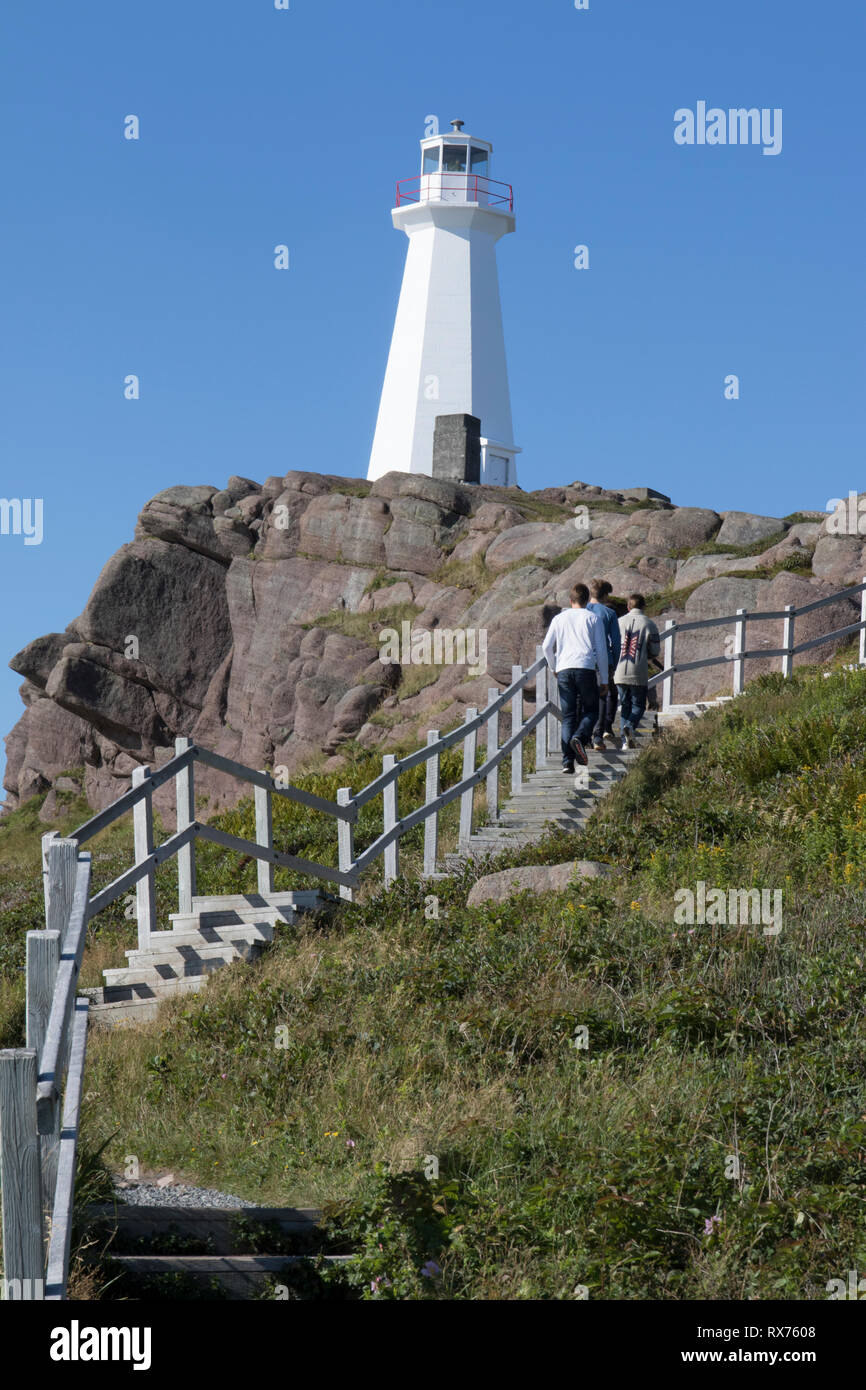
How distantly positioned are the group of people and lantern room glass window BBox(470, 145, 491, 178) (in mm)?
28751

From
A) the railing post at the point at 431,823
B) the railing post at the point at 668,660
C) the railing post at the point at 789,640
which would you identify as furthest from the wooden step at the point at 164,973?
the railing post at the point at 789,640

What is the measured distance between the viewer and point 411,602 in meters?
28.7

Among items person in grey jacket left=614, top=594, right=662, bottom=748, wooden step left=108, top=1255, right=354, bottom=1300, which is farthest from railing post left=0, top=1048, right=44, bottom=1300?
person in grey jacket left=614, top=594, right=662, bottom=748

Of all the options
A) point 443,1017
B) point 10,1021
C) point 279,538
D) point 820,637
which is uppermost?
point 279,538

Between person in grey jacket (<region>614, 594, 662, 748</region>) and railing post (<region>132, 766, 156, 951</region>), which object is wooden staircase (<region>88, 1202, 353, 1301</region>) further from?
person in grey jacket (<region>614, 594, 662, 748</region>)

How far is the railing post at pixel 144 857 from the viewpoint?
10.2 m

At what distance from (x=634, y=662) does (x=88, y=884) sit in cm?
1223

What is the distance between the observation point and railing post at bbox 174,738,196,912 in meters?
10.7

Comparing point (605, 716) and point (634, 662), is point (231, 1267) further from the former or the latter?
point (634, 662)

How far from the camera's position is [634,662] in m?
17.3

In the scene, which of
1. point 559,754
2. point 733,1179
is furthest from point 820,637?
point 733,1179

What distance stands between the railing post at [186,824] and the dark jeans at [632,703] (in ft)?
26.5
